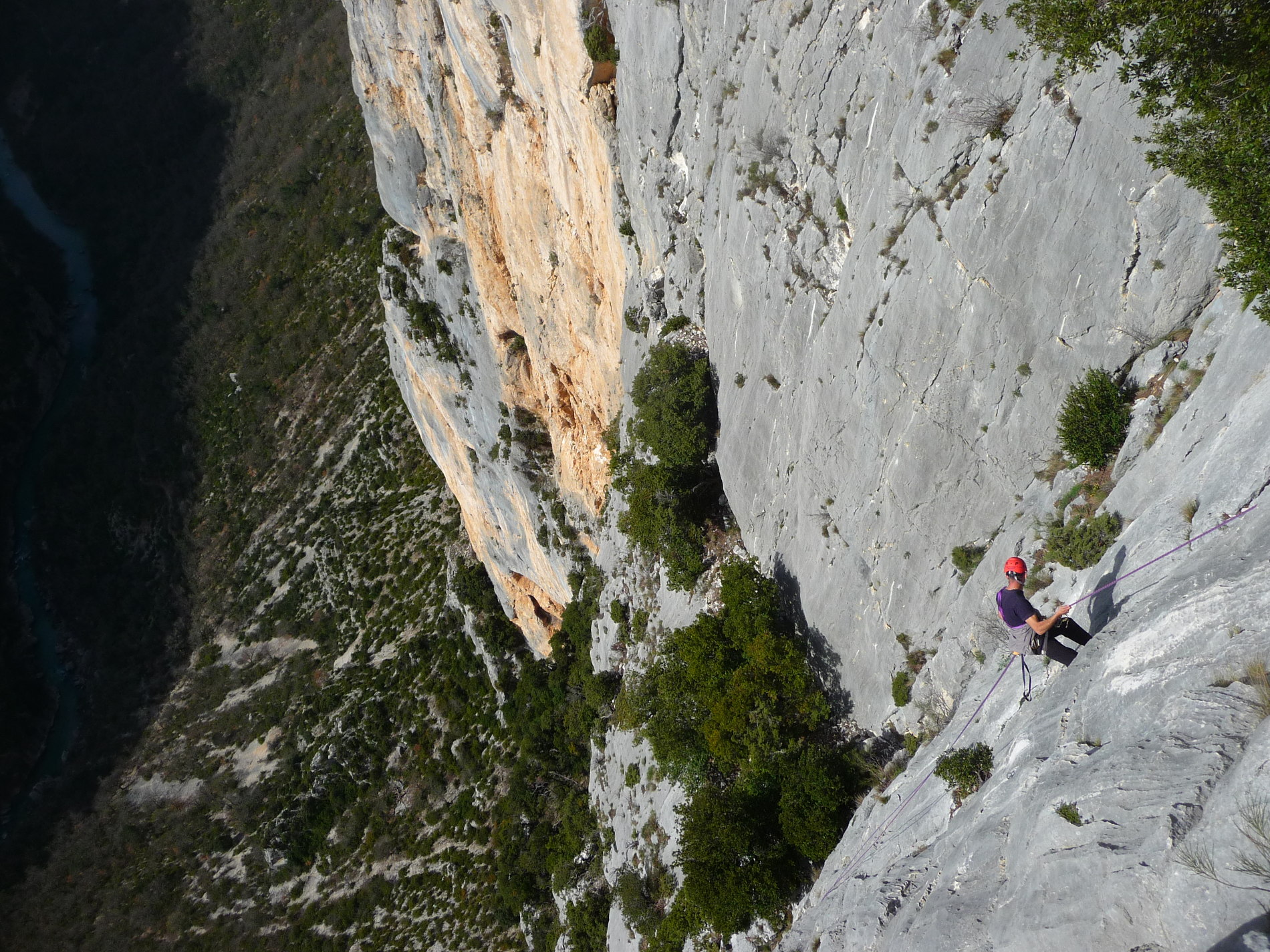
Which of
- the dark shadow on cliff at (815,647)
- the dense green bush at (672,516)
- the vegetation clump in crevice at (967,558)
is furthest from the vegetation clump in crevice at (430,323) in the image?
the vegetation clump in crevice at (967,558)

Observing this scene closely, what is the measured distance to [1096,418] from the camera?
1072 cm

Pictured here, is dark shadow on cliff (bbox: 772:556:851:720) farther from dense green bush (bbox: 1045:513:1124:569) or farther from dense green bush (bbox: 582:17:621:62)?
dense green bush (bbox: 582:17:621:62)

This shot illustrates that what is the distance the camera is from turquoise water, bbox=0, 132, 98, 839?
183 feet

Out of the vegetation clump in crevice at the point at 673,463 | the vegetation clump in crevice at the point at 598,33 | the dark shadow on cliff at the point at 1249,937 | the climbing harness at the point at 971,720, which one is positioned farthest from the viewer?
the vegetation clump in crevice at the point at 673,463

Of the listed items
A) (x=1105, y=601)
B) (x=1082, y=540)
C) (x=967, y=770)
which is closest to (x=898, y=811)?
(x=967, y=770)

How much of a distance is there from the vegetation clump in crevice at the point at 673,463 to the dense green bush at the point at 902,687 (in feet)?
27.6

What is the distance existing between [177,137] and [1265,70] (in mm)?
90273

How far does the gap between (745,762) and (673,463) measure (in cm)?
873

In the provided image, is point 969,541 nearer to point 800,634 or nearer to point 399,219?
point 800,634

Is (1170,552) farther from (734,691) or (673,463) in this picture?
(673,463)

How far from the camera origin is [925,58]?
12086 millimetres

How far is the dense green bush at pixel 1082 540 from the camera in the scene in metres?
10.2

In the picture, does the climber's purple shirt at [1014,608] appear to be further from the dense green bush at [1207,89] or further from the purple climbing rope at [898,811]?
the dense green bush at [1207,89]

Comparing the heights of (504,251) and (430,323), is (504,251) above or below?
below
